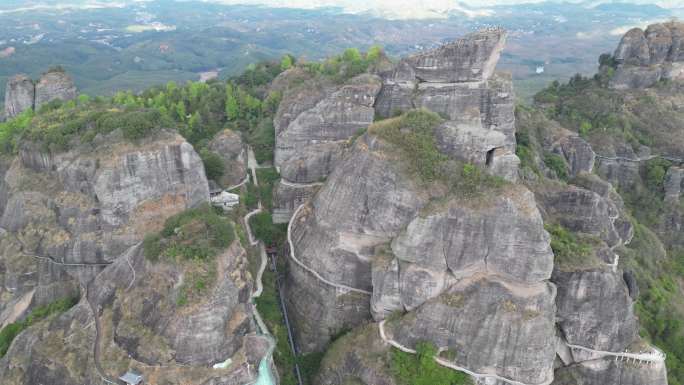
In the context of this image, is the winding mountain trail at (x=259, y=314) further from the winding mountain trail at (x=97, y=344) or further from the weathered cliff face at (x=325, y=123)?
the winding mountain trail at (x=97, y=344)

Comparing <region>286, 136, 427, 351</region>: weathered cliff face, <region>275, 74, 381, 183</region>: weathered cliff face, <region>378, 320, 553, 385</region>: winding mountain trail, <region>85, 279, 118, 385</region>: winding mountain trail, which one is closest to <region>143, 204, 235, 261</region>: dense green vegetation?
<region>85, 279, 118, 385</region>: winding mountain trail

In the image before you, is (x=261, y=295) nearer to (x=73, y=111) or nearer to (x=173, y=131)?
(x=173, y=131)

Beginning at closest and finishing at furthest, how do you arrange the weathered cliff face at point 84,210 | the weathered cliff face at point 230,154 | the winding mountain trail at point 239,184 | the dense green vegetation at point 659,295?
the weathered cliff face at point 84,210 → the dense green vegetation at point 659,295 → the winding mountain trail at point 239,184 → the weathered cliff face at point 230,154

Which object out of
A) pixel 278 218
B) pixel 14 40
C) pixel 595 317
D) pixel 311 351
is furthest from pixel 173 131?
pixel 14 40

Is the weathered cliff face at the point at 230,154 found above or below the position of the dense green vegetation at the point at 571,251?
above

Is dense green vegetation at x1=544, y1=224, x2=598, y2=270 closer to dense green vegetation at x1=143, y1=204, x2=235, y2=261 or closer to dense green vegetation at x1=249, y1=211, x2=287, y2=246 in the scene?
dense green vegetation at x1=249, y1=211, x2=287, y2=246

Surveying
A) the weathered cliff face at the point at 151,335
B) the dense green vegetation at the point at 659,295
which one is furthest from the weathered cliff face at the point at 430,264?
the dense green vegetation at the point at 659,295
